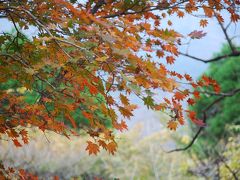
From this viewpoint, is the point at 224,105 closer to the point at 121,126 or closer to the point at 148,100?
the point at 121,126

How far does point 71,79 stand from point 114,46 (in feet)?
2.71

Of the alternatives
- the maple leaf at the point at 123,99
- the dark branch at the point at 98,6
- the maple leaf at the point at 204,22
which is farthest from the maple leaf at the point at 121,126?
the maple leaf at the point at 204,22

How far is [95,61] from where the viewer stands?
1.96 metres

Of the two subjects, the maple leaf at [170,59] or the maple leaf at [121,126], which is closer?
the maple leaf at [121,126]

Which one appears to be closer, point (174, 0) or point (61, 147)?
point (174, 0)

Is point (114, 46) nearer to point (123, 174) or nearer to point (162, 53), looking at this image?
point (162, 53)

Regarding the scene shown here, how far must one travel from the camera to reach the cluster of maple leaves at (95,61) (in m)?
1.98

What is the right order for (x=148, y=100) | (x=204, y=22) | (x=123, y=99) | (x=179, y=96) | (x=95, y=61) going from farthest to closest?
(x=204, y=22) < (x=179, y=96) < (x=123, y=99) < (x=148, y=100) < (x=95, y=61)

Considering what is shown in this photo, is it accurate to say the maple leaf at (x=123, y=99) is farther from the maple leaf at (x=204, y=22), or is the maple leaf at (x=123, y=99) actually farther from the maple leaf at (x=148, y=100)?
the maple leaf at (x=204, y=22)

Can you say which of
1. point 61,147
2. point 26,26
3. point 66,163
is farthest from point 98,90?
point 61,147

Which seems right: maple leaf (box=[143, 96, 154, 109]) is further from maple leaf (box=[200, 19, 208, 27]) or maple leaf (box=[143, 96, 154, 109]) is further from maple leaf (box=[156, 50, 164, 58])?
maple leaf (box=[200, 19, 208, 27])

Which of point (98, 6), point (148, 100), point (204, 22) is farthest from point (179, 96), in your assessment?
point (204, 22)

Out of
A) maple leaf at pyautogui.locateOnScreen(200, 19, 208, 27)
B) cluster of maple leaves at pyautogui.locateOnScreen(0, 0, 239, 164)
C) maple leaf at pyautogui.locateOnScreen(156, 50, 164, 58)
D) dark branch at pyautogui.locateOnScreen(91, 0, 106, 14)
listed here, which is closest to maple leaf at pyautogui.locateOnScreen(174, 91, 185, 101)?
cluster of maple leaves at pyautogui.locateOnScreen(0, 0, 239, 164)

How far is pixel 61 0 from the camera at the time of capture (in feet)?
6.78
